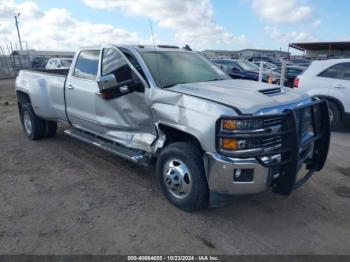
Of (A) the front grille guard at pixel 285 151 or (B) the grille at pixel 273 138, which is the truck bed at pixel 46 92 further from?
(B) the grille at pixel 273 138

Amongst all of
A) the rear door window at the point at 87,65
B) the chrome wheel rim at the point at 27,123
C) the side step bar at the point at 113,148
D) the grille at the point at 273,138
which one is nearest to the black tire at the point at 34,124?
the chrome wheel rim at the point at 27,123

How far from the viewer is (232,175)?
317 cm

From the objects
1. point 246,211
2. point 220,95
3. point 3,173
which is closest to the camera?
point 220,95

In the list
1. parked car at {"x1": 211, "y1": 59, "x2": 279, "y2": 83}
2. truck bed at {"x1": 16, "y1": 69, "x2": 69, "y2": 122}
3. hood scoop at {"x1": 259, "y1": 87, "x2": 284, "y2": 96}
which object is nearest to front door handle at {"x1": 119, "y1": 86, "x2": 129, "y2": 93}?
hood scoop at {"x1": 259, "y1": 87, "x2": 284, "y2": 96}

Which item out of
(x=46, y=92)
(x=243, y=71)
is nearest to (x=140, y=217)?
(x=46, y=92)

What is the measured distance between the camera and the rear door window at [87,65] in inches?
197

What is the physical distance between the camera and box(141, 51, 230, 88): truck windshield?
418 centimetres

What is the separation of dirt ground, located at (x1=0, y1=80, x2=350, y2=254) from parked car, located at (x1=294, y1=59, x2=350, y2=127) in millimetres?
2852

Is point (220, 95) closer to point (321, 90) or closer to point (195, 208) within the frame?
point (195, 208)

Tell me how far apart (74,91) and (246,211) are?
3259 millimetres

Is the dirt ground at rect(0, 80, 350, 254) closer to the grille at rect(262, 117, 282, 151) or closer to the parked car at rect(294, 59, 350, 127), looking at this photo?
the grille at rect(262, 117, 282, 151)

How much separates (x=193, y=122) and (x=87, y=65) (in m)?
2.59

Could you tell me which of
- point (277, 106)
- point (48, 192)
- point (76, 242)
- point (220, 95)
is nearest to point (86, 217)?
point (76, 242)

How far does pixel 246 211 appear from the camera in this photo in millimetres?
3889
